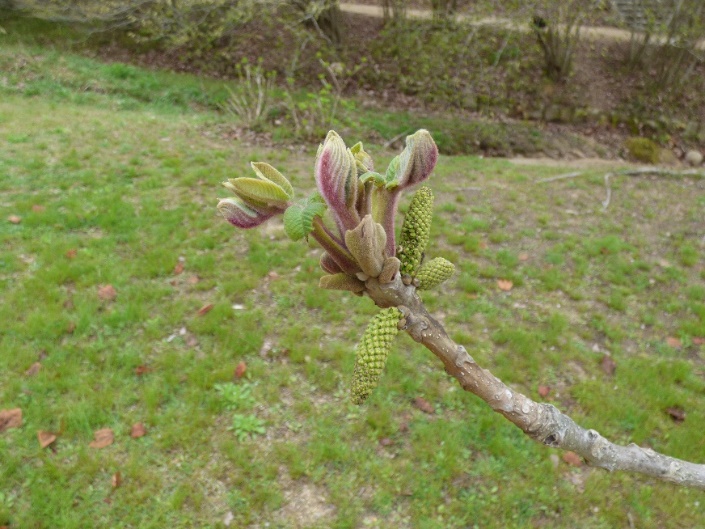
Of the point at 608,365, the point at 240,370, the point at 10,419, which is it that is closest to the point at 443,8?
the point at 608,365

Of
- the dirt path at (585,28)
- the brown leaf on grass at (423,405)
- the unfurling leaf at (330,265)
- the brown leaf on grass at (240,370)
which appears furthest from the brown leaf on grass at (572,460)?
the dirt path at (585,28)

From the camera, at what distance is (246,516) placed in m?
3.10

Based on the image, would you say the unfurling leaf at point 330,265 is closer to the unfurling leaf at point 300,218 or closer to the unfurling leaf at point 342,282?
the unfurling leaf at point 342,282

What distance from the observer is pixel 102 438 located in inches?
135

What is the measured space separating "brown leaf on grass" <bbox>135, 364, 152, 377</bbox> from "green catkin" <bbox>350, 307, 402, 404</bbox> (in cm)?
349

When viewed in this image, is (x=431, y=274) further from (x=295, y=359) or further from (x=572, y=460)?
(x=295, y=359)

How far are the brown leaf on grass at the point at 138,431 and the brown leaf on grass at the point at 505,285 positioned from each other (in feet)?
11.3

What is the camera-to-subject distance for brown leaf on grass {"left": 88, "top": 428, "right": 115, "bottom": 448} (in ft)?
11.1

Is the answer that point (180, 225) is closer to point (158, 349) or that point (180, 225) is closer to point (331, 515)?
point (158, 349)

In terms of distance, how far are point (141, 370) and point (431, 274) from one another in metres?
3.52

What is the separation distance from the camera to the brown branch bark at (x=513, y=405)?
93 centimetres

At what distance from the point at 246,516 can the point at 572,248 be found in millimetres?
4611

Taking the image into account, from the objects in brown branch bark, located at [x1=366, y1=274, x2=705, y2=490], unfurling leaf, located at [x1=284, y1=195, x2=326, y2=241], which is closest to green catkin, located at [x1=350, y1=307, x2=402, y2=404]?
brown branch bark, located at [x1=366, y1=274, x2=705, y2=490]

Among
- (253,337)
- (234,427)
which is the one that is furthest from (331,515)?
(253,337)
